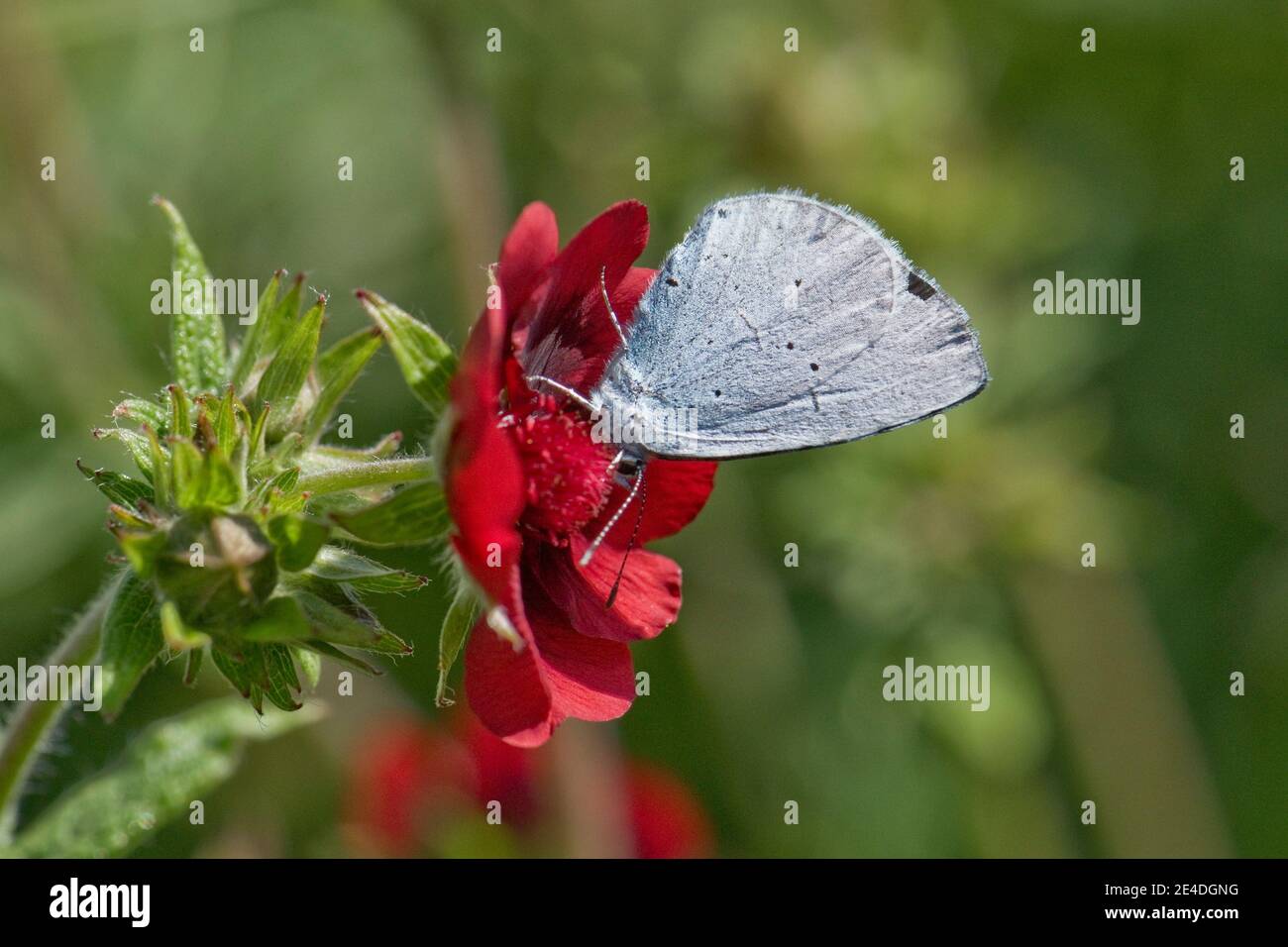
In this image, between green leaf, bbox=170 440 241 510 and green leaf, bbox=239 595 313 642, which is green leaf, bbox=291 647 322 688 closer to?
green leaf, bbox=239 595 313 642

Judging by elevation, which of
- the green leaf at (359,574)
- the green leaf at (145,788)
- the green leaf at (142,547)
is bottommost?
the green leaf at (145,788)

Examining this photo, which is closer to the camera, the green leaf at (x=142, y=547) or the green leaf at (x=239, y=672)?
the green leaf at (x=142, y=547)

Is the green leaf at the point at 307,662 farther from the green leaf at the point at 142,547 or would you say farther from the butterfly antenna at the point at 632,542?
the butterfly antenna at the point at 632,542

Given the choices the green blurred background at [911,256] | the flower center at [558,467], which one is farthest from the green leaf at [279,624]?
the green blurred background at [911,256]

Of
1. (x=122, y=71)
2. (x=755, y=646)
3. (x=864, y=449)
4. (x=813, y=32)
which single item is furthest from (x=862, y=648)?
(x=122, y=71)

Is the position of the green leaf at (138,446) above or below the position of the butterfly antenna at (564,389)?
below

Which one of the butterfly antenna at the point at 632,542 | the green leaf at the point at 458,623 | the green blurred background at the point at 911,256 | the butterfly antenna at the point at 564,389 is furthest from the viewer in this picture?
the green blurred background at the point at 911,256

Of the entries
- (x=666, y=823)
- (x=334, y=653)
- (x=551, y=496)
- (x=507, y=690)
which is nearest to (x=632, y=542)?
(x=551, y=496)

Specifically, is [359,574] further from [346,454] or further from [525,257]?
[525,257]
